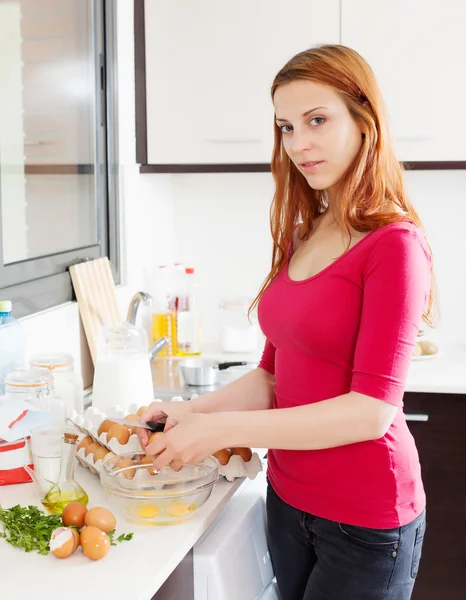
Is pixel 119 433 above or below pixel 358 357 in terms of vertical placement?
below

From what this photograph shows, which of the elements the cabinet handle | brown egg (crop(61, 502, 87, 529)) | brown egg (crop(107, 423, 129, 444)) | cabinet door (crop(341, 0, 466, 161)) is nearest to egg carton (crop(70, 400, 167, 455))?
brown egg (crop(107, 423, 129, 444))

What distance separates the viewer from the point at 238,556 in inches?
56.5

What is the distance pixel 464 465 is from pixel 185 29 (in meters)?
1.56

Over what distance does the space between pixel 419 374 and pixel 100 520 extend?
54.5 inches

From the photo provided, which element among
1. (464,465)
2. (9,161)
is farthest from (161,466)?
(464,465)

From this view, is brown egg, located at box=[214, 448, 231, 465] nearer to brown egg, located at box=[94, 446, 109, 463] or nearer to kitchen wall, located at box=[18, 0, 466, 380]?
brown egg, located at box=[94, 446, 109, 463]

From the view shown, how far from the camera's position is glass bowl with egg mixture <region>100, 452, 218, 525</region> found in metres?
1.32

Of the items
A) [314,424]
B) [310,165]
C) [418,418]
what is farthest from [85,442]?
[418,418]

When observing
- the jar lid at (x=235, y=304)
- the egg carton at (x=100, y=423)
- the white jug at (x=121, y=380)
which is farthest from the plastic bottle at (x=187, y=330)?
the egg carton at (x=100, y=423)

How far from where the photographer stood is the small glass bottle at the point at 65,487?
4.39 ft

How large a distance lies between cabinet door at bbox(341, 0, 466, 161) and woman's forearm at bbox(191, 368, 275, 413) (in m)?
1.18

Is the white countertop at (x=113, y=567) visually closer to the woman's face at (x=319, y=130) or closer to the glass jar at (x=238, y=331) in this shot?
the woman's face at (x=319, y=130)

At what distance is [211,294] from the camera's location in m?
3.04

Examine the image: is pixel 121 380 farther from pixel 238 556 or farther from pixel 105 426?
pixel 238 556
